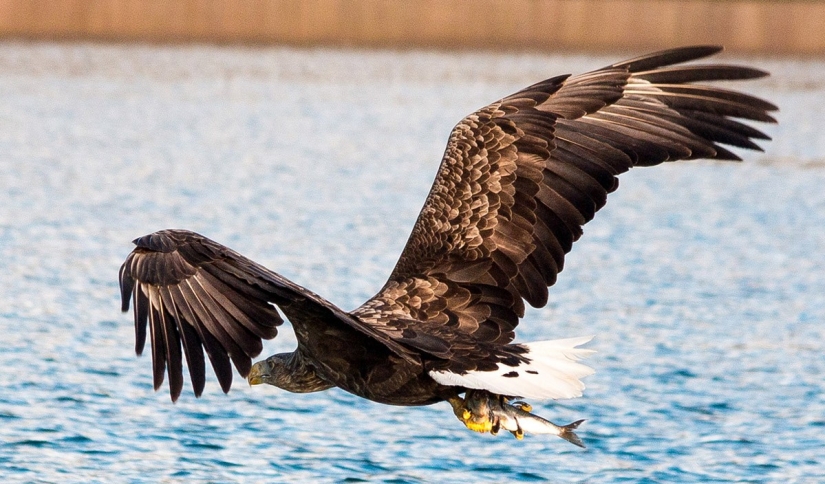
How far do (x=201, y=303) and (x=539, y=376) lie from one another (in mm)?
1428

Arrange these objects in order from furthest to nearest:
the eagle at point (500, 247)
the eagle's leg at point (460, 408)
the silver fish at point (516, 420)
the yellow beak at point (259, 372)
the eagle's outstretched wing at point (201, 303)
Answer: the yellow beak at point (259, 372) < the eagle's leg at point (460, 408) < the silver fish at point (516, 420) < the eagle at point (500, 247) < the eagle's outstretched wing at point (201, 303)

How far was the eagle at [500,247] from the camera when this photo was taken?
6027 mm

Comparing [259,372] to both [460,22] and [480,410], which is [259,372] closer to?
[480,410]

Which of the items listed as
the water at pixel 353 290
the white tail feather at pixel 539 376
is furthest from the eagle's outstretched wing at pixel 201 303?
the water at pixel 353 290

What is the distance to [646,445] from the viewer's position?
8.62 m

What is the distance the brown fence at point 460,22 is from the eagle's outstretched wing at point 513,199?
32379 mm

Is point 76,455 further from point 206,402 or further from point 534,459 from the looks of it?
point 534,459

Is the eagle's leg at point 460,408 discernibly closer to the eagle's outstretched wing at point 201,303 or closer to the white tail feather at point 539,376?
the white tail feather at point 539,376

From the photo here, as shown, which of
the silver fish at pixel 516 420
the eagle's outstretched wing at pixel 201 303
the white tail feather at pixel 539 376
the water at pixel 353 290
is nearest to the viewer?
the eagle's outstretched wing at pixel 201 303

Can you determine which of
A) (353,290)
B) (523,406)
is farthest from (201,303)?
(353,290)

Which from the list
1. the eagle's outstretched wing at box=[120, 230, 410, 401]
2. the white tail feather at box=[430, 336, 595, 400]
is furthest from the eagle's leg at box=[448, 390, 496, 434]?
the eagle's outstretched wing at box=[120, 230, 410, 401]

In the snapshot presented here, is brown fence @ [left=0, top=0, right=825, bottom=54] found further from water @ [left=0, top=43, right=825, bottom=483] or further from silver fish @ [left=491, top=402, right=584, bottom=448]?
silver fish @ [left=491, top=402, right=584, bottom=448]

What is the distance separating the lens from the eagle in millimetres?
6027

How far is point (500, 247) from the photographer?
6953mm
